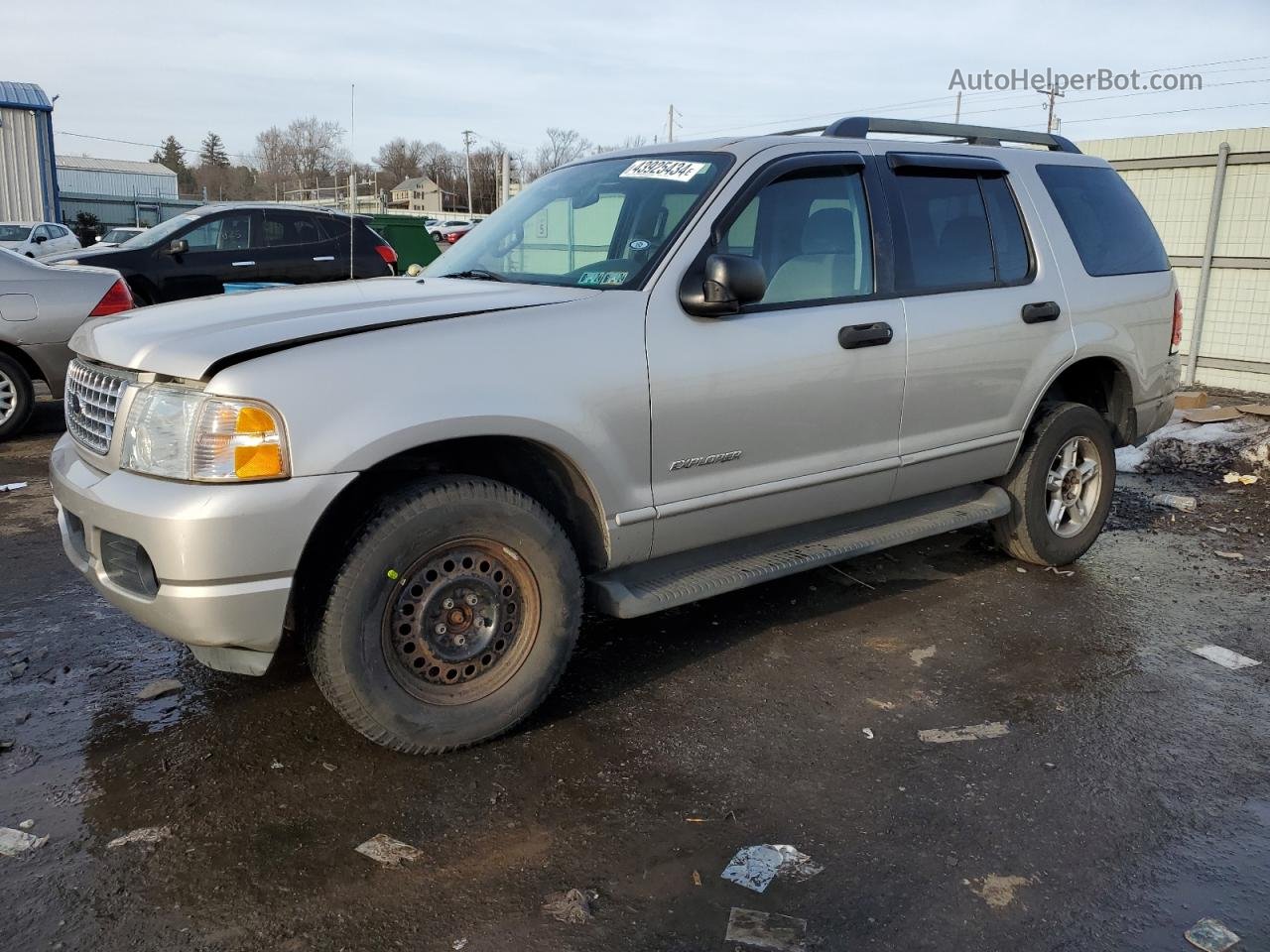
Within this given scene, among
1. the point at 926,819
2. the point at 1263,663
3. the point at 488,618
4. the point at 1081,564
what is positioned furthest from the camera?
the point at 1081,564

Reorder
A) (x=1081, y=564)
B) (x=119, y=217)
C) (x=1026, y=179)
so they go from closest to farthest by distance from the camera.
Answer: (x=1026, y=179)
(x=1081, y=564)
(x=119, y=217)

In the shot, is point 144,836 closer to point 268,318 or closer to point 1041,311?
point 268,318

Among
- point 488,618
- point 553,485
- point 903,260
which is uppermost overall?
point 903,260

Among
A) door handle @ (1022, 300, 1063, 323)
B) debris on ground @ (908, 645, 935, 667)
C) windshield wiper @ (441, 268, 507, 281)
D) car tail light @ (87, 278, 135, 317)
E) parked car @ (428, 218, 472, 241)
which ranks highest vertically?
parked car @ (428, 218, 472, 241)

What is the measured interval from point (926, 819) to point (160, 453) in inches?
98.3

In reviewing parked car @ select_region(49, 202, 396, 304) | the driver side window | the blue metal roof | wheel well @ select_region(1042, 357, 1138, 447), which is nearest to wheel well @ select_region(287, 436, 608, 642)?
the driver side window

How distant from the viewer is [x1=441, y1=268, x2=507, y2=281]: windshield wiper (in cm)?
414

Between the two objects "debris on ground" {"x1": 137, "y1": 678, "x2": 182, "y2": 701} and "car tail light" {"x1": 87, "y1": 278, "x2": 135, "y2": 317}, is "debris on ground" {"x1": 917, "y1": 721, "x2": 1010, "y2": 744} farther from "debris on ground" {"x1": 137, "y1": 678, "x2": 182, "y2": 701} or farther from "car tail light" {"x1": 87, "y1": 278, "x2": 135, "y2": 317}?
"car tail light" {"x1": 87, "y1": 278, "x2": 135, "y2": 317}

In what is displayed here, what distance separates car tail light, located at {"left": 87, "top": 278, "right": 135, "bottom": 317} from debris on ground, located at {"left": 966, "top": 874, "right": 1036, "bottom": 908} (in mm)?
7532

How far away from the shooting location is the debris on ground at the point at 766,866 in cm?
277

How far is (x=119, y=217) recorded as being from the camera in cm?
4869

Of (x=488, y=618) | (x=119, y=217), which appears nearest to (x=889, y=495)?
(x=488, y=618)

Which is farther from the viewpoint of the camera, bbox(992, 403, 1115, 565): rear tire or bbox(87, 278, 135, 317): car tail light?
bbox(87, 278, 135, 317): car tail light

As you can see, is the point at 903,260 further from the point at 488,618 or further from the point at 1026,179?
the point at 488,618
